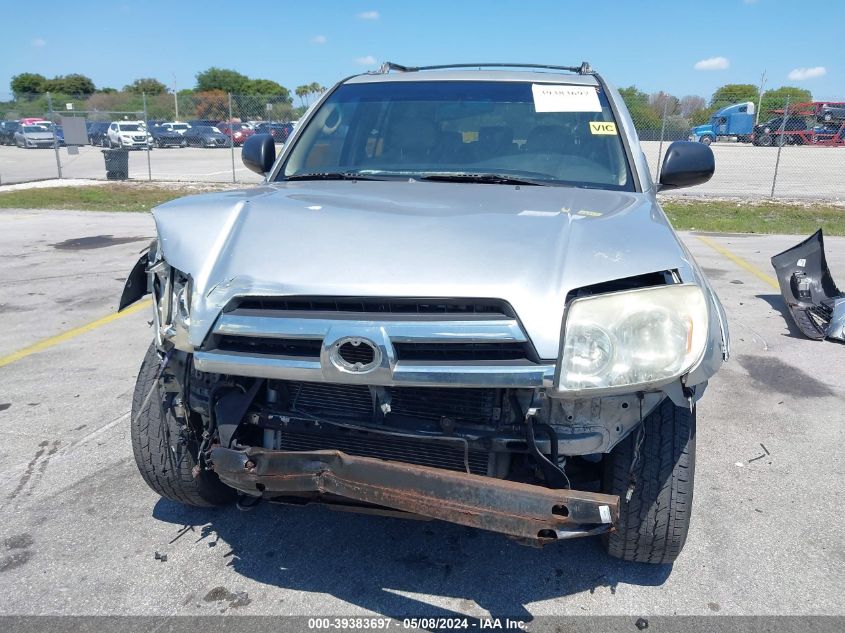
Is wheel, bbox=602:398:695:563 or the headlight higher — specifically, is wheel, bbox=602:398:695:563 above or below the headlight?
below

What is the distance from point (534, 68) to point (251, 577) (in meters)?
3.44

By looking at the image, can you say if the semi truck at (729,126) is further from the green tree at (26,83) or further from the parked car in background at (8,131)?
the green tree at (26,83)

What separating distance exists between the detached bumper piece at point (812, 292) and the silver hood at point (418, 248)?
391 centimetres

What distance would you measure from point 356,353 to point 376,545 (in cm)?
116

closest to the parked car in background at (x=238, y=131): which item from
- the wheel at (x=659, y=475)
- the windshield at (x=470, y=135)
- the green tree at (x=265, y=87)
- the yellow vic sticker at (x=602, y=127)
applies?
the windshield at (x=470, y=135)

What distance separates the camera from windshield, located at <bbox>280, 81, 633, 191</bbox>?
134 inches

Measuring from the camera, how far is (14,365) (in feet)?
16.6

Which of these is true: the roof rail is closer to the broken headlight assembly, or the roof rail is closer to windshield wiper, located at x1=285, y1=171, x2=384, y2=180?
windshield wiper, located at x1=285, y1=171, x2=384, y2=180

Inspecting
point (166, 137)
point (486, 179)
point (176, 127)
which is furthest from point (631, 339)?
point (176, 127)

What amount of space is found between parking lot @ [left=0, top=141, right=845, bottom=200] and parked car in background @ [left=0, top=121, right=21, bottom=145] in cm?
69

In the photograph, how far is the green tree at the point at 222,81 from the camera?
88.4m

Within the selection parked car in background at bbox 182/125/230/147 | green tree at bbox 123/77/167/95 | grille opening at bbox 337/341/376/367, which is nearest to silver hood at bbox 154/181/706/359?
grille opening at bbox 337/341/376/367

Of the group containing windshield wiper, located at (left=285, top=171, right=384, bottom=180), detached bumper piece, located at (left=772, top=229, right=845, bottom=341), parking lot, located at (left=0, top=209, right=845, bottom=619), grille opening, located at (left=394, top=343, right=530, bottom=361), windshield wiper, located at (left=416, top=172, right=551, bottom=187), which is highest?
windshield wiper, located at (left=416, top=172, right=551, bottom=187)

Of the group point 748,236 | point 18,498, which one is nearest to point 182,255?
point 18,498
